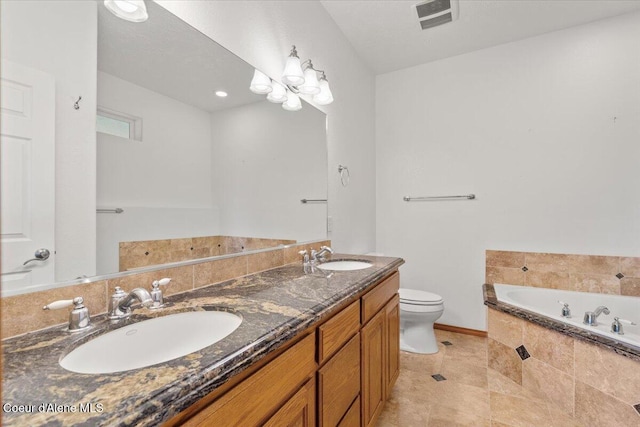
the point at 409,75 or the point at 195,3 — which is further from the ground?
the point at 409,75

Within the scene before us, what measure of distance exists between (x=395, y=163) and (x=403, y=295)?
53.4 inches

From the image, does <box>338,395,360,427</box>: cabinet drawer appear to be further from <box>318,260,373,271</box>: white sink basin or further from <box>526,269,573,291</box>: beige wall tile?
<box>526,269,573,291</box>: beige wall tile

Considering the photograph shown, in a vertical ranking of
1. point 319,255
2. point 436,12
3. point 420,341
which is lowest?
point 420,341

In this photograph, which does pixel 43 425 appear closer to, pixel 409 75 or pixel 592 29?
pixel 409 75

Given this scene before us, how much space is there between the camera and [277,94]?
170 cm

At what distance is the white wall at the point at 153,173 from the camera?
0.94 m

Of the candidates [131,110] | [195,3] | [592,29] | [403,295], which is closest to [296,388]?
[131,110]

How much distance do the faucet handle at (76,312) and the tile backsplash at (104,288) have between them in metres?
0.03

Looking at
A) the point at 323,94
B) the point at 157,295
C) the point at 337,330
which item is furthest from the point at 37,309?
the point at 323,94

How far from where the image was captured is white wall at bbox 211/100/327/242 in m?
1.38

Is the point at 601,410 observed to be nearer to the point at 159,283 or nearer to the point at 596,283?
the point at 596,283

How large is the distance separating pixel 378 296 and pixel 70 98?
143cm

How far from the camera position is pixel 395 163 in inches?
124

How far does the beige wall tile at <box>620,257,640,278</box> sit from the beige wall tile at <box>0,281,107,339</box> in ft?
10.6
